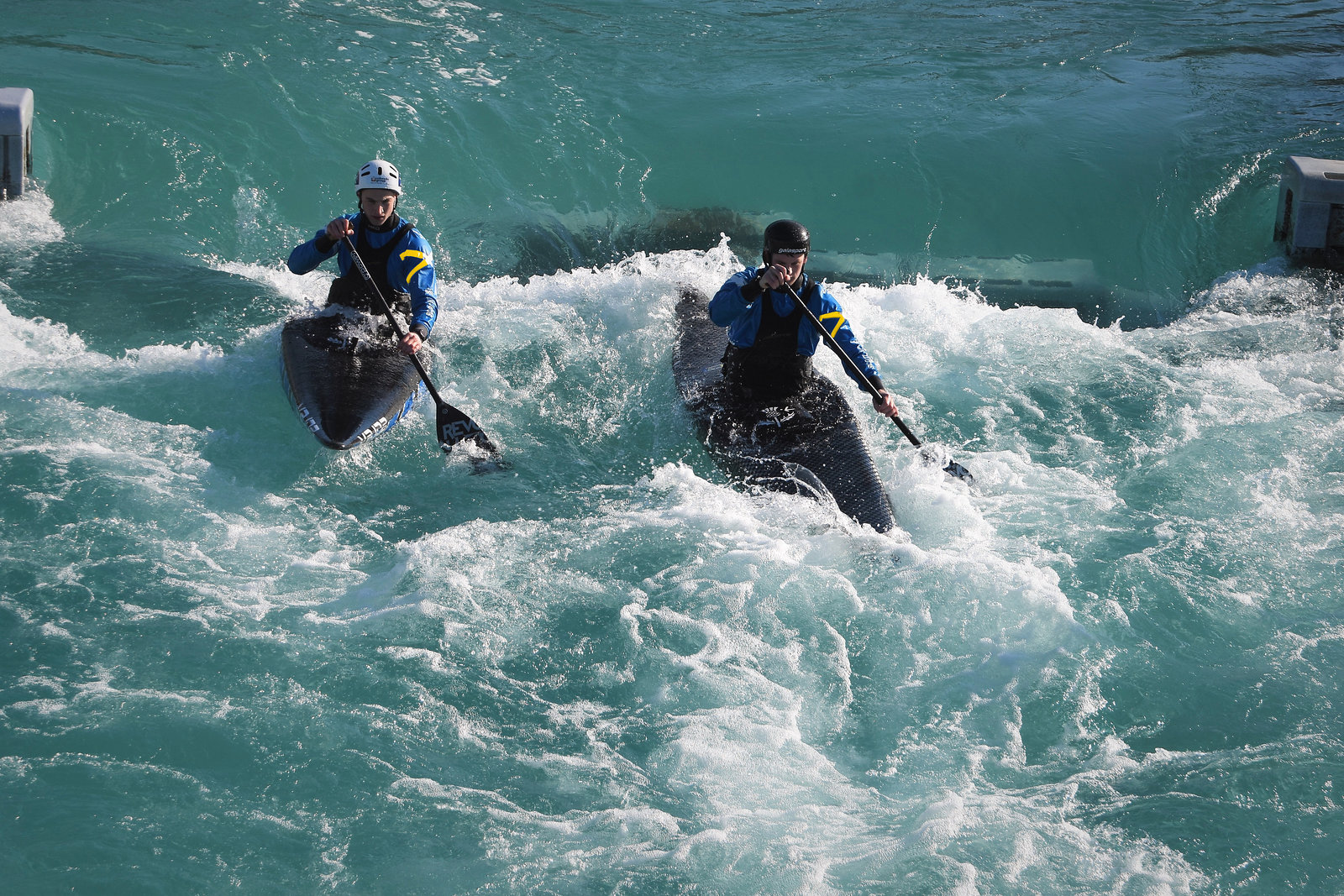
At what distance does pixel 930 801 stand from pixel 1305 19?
537 inches

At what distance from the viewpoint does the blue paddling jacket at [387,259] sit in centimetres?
654

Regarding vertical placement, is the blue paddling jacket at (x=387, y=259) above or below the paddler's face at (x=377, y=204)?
below

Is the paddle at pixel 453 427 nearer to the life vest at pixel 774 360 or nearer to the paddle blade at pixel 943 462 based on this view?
the life vest at pixel 774 360

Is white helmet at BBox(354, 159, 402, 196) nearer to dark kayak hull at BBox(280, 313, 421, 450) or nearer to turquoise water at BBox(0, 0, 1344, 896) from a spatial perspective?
dark kayak hull at BBox(280, 313, 421, 450)

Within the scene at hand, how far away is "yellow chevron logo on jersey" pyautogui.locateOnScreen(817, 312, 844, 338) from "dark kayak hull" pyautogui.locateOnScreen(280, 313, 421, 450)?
2.58 m

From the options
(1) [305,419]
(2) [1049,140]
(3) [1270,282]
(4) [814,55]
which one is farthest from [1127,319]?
(1) [305,419]

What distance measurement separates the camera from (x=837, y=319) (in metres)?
5.95

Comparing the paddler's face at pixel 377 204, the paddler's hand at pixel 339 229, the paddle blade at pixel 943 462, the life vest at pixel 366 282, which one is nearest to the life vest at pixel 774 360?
the paddle blade at pixel 943 462

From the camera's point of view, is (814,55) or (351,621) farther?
(814,55)

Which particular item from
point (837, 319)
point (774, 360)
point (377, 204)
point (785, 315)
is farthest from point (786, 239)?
point (377, 204)

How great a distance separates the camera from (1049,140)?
10641mm

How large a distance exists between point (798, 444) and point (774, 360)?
56 cm

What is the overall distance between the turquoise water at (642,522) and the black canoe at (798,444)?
0.65 ft

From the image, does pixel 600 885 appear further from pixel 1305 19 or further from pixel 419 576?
pixel 1305 19
